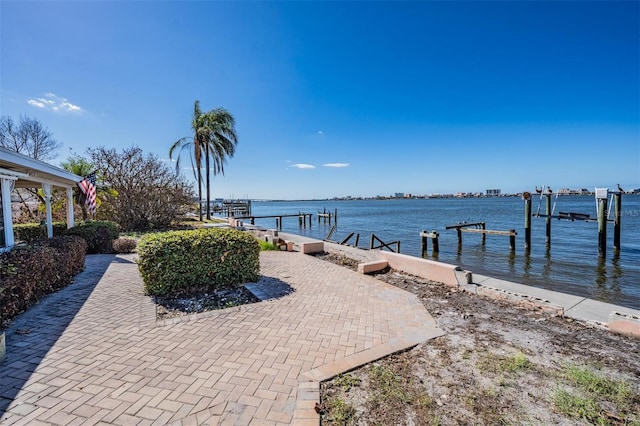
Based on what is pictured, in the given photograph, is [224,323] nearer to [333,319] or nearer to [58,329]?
[333,319]

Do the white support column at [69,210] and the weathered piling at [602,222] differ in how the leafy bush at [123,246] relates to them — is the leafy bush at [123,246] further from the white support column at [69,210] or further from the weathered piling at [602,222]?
the weathered piling at [602,222]

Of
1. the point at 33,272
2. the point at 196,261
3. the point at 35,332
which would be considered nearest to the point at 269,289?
the point at 196,261

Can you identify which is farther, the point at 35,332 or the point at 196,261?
the point at 196,261

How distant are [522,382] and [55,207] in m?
19.4

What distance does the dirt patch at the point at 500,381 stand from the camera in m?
2.62

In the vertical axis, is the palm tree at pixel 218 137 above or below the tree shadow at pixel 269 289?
above

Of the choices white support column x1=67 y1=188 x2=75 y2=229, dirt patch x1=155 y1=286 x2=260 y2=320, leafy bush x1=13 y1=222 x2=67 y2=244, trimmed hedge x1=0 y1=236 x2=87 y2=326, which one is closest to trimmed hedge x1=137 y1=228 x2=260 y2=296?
dirt patch x1=155 y1=286 x2=260 y2=320

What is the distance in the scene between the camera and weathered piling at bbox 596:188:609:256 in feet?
49.4

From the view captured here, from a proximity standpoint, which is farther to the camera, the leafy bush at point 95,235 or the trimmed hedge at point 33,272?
the leafy bush at point 95,235

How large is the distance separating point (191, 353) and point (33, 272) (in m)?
3.63

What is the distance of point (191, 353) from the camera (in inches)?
142

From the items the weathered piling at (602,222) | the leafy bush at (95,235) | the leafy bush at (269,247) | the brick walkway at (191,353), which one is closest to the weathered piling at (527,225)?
the weathered piling at (602,222)

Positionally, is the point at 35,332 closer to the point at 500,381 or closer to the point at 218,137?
the point at 500,381

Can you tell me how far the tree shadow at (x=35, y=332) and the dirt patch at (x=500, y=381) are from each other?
3.14m
